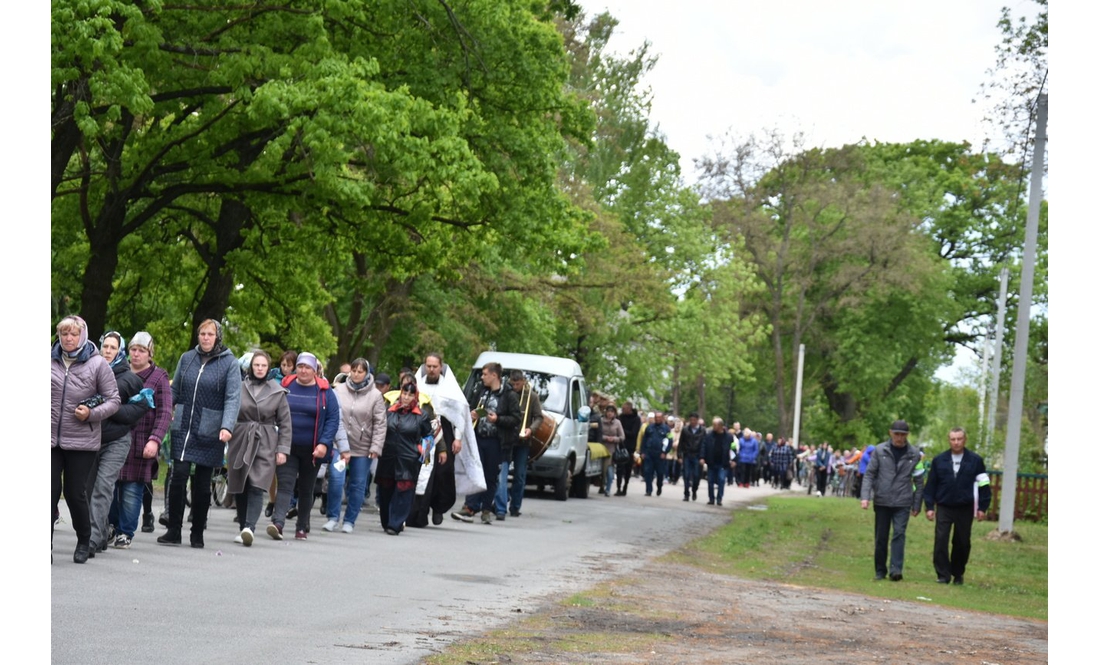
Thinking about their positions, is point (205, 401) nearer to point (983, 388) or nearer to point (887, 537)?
point (887, 537)

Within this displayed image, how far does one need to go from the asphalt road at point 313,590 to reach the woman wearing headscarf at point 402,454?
331mm

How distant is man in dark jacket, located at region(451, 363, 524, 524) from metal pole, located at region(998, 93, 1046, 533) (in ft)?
30.7

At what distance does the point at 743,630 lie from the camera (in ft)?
37.2

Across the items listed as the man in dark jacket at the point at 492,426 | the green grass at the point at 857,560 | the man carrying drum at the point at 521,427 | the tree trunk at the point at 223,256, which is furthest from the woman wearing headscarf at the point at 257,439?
the tree trunk at the point at 223,256

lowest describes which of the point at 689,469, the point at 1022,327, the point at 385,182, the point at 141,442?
the point at 689,469

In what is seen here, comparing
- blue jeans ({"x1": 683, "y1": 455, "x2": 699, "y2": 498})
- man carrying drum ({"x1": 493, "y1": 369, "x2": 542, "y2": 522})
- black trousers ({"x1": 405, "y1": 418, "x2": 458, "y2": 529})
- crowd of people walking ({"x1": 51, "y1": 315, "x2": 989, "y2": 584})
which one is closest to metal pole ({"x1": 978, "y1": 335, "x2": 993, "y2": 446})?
blue jeans ({"x1": 683, "y1": 455, "x2": 699, "y2": 498})

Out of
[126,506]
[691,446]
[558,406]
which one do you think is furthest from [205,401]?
[691,446]

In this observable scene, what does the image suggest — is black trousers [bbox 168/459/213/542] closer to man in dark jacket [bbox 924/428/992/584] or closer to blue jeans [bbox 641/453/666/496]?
man in dark jacket [bbox 924/428/992/584]

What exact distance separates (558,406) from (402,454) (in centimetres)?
1072

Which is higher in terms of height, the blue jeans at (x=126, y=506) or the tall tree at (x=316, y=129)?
the tall tree at (x=316, y=129)

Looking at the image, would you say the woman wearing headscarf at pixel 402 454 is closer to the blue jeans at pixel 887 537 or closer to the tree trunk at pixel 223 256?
the blue jeans at pixel 887 537

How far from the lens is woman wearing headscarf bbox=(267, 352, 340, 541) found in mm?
16094

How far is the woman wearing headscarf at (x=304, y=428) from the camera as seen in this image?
52.8ft
